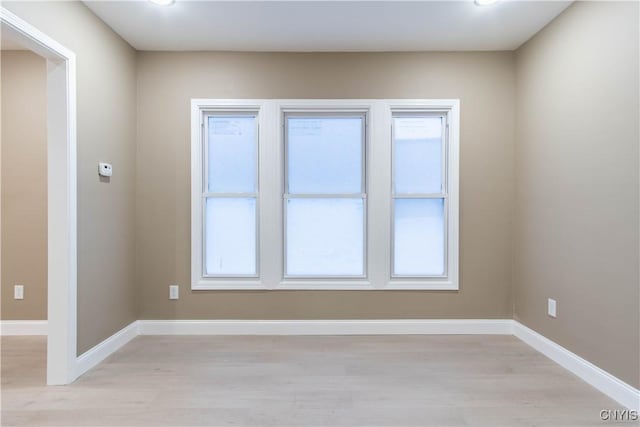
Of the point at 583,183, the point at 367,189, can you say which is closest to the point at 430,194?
the point at 367,189

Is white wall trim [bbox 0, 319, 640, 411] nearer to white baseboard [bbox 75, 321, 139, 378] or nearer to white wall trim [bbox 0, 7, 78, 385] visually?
white baseboard [bbox 75, 321, 139, 378]

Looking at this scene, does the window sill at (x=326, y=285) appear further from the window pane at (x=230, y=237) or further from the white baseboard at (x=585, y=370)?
the white baseboard at (x=585, y=370)

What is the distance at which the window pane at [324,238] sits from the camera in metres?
3.52

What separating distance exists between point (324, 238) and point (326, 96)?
1343 mm

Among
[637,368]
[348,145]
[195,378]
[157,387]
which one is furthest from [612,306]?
[157,387]

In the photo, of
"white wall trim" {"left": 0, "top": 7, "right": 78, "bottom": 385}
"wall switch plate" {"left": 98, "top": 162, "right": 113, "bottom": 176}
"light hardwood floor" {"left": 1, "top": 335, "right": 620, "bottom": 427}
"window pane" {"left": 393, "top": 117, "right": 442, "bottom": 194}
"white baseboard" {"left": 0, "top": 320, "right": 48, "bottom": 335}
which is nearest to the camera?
"light hardwood floor" {"left": 1, "top": 335, "right": 620, "bottom": 427}

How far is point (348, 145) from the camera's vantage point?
350 centimetres

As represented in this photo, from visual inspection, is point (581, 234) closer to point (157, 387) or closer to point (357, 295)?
point (357, 295)

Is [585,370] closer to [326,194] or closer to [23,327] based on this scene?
[326,194]

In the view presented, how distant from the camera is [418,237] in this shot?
3.52m

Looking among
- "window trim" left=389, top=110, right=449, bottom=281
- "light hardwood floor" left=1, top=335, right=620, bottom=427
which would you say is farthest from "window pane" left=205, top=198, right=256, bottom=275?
"window trim" left=389, top=110, right=449, bottom=281

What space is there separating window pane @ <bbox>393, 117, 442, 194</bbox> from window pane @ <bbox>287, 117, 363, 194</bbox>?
0.41 meters

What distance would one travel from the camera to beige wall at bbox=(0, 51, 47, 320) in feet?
11.1

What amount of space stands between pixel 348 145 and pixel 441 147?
89 cm
